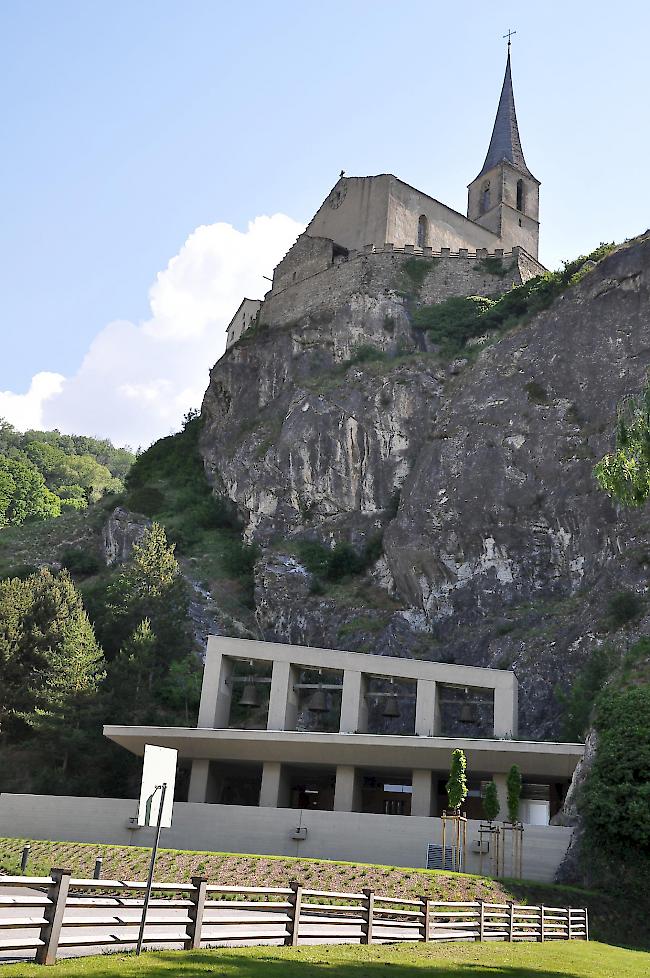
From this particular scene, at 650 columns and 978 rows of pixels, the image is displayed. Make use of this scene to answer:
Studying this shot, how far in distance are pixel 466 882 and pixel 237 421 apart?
48.8 metres

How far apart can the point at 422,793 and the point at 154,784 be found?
25.2 metres

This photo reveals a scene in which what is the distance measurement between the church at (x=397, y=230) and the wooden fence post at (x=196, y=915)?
59.1m

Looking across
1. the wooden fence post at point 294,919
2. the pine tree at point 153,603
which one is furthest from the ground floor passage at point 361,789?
the wooden fence post at point 294,919

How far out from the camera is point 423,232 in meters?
70.5

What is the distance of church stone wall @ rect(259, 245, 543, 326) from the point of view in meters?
65.8

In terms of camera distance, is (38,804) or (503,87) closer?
(38,804)

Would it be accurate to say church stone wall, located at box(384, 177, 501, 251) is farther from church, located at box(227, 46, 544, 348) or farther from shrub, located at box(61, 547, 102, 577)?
shrub, located at box(61, 547, 102, 577)

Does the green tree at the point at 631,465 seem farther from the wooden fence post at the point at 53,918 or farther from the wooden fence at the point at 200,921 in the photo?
the wooden fence post at the point at 53,918

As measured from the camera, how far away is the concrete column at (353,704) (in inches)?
1352

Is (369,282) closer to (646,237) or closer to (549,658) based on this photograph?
(646,237)

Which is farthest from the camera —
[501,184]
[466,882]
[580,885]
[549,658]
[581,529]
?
[501,184]

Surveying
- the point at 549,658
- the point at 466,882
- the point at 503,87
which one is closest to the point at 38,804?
the point at 466,882

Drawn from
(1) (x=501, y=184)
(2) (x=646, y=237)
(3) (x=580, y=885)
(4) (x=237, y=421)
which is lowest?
(3) (x=580, y=885)

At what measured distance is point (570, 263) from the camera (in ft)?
195
